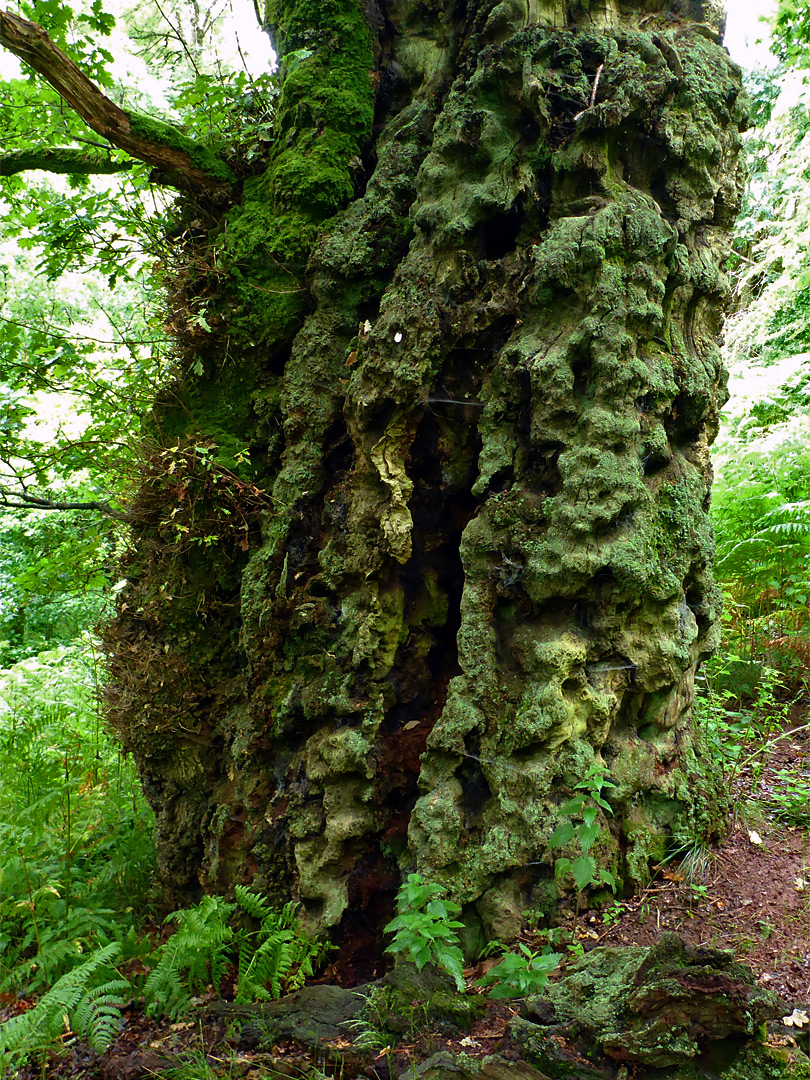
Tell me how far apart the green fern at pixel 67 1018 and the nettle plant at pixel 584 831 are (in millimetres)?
1957

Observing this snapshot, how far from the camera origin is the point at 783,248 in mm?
11133

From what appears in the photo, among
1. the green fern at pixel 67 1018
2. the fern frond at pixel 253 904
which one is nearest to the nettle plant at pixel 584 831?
the fern frond at pixel 253 904

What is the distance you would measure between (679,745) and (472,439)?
1.78m

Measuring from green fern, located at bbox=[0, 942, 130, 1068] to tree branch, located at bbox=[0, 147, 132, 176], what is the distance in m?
Answer: 4.37

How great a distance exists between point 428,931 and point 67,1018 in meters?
1.72

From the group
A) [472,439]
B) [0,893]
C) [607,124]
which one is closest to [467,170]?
[607,124]

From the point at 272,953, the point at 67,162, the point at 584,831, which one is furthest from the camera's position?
the point at 67,162

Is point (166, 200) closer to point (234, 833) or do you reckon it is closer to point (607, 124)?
point (607, 124)

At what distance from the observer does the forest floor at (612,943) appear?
2463 millimetres

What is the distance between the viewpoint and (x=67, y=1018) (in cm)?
296

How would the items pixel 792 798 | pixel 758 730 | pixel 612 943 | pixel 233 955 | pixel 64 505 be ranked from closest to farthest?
pixel 612 943
pixel 233 955
pixel 792 798
pixel 64 505
pixel 758 730

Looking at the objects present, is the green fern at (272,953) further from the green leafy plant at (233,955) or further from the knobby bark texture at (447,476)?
the knobby bark texture at (447,476)

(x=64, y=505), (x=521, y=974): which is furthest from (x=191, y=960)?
(x=64, y=505)

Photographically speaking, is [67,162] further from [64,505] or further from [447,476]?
[447,476]
